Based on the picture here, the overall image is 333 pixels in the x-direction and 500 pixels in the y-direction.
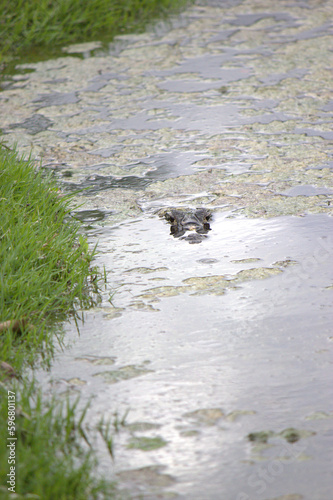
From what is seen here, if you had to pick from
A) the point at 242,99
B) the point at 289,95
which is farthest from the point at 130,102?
the point at 289,95

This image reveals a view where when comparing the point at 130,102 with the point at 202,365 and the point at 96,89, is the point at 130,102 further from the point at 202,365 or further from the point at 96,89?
the point at 202,365

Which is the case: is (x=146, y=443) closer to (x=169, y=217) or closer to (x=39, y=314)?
(x=39, y=314)

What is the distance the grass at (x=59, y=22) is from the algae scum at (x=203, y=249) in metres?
0.25

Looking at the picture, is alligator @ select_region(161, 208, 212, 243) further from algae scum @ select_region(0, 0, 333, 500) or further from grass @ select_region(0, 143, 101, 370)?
grass @ select_region(0, 143, 101, 370)

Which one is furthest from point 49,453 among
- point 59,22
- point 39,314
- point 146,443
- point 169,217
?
point 59,22

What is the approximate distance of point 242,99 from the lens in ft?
15.2

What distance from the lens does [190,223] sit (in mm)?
2957

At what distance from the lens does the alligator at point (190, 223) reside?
2.95 m

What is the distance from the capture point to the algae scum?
1663 mm

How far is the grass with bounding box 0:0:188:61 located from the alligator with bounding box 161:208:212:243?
3.27 m

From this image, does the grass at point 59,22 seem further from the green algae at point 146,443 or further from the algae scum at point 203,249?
the green algae at point 146,443

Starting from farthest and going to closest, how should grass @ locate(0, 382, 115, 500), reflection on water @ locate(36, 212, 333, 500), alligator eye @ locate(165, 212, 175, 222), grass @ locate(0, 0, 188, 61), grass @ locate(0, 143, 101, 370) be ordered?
grass @ locate(0, 0, 188, 61) < alligator eye @ locate(165, 212, 175, 222) < grass @ locate(0, 143, 101, 370) < reflection on water @ locate(36, 212, 333, 500) < grass @ locate(0, 382, 115, 500)

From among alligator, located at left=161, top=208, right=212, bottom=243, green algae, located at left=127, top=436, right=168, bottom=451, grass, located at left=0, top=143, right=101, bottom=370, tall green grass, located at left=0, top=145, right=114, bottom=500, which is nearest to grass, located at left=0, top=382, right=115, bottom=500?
tall green grass, located at left=0, top=145, right=114, bottom=500

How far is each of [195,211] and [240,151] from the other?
0.97m
